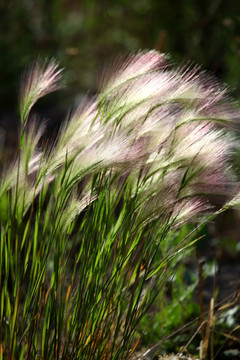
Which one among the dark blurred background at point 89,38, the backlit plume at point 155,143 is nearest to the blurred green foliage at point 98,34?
the dark blurred background at point 89,38

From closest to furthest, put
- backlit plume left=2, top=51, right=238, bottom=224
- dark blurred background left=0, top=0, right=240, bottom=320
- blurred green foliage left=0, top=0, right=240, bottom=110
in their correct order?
1. backlit plume left=2, top=51, right=238, bottom=224
2. dark blurred background left=0, top=0, right=240, bottom=320
3. blurred green foliage left=0, top=0, right=240, bottom=110

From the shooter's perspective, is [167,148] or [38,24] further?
[38,24]

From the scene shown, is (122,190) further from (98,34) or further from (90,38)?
(90,38)

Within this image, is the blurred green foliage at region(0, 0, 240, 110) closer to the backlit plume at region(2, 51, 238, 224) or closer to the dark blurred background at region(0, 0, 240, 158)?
the dark blurred background at region(0, 0, 240, 158)

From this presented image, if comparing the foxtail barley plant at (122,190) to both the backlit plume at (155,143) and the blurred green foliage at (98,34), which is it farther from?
the blurred green foliage at (98,34)

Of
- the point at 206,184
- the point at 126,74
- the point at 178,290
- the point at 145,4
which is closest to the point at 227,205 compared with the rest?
the point at 206,184

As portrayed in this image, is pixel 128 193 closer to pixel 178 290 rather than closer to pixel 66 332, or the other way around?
pixel 66 332

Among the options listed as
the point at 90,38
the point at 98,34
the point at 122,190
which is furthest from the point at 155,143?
the point at 90,38

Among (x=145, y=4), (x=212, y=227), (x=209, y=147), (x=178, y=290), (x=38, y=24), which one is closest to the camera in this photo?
(x=209, y=147)

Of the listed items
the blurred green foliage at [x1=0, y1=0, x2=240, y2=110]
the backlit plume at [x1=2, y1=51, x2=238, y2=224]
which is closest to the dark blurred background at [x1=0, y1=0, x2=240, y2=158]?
the blurred green foliage at [x1=0, y1=0, x2=240, y2=110]
